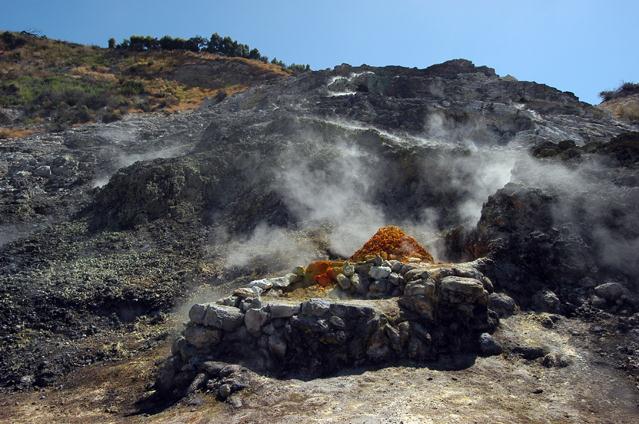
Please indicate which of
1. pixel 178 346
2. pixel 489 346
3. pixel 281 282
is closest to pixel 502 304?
pixel 489 346

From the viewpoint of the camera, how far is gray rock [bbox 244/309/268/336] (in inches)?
381

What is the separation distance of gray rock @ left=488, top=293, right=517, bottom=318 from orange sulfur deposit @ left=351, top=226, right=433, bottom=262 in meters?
2.20

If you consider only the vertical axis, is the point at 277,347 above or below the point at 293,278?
below

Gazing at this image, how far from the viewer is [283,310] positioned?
9.73 meters

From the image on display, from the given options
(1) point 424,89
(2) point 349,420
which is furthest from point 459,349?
(1) point 424,89

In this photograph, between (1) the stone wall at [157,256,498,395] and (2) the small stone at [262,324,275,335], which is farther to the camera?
(2) the small stone at [262,324,275,335]

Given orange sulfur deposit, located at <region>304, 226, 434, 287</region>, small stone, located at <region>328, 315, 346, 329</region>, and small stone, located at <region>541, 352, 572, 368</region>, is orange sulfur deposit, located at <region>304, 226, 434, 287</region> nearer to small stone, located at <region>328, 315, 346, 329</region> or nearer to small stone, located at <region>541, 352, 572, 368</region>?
small stone, located at <region>328, 315, 346, 329</region>

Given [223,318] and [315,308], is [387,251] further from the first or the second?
[223,318]

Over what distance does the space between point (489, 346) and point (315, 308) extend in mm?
2868

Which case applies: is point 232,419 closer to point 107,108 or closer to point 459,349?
point 459,349

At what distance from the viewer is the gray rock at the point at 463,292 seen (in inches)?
386

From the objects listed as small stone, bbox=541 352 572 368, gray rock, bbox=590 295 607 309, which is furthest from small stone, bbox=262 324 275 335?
gray rock, bbox=590 295 607 309

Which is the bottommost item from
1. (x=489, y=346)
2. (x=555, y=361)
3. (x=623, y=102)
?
(x=555, y=361)

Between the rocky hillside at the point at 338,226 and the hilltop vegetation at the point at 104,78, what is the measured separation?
22.5 ft
